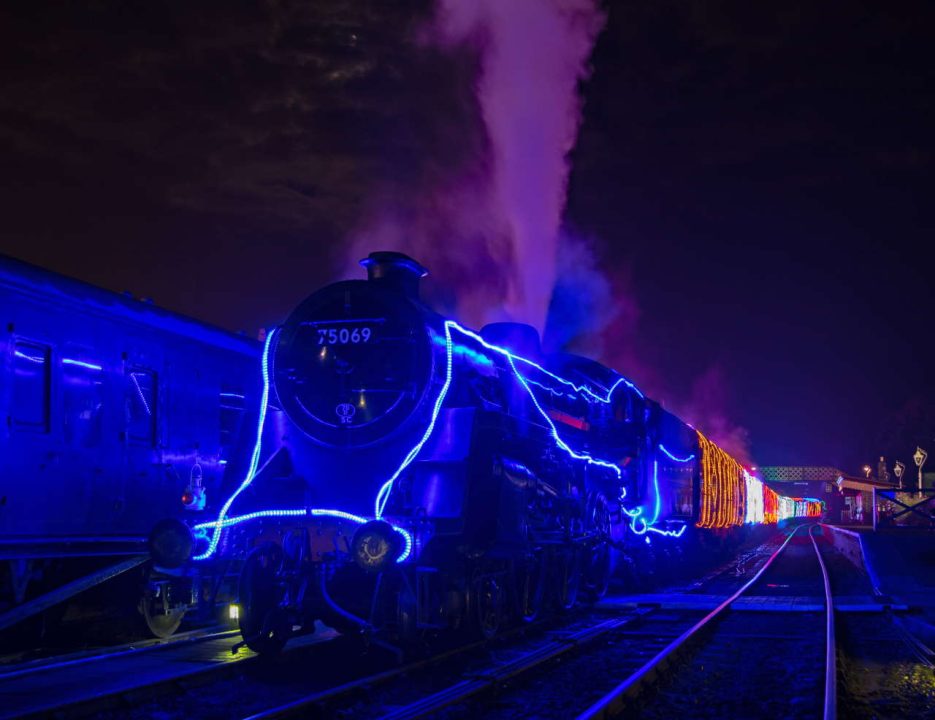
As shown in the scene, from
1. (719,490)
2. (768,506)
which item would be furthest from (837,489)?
Answer: (719,490)

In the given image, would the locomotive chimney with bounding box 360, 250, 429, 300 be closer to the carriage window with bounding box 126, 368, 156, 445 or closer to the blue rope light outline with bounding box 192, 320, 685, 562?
the blue rope light outline with bounding box 192, 320, 685, 562

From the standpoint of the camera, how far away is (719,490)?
91.5 feet

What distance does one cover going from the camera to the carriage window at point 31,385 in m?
9.37

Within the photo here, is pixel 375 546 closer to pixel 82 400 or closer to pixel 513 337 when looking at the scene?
pixel 82 400

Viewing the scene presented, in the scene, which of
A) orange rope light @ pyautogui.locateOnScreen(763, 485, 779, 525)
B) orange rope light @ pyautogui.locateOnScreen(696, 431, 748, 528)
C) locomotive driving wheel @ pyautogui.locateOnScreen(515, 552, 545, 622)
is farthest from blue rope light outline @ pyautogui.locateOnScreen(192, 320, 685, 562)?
orange rope light @ pyautogui.locateOnScreen(763, 485, 779, 525)

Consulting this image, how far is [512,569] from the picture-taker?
10.7 metres

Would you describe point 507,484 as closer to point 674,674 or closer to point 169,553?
point 674,674

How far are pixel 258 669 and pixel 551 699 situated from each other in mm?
2630

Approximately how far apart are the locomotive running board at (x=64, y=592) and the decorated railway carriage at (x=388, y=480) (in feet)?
5.94

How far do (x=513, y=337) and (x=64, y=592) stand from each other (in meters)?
5.75

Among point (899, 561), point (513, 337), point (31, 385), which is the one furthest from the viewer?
point (899, 561)

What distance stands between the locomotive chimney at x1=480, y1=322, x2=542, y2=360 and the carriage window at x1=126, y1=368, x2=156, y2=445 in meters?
3.87

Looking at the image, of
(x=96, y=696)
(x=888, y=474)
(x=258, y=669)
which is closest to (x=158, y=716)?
(x=96, y=696)

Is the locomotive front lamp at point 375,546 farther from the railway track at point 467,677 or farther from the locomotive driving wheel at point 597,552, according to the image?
the locomotive driving wheel at point 597,552
